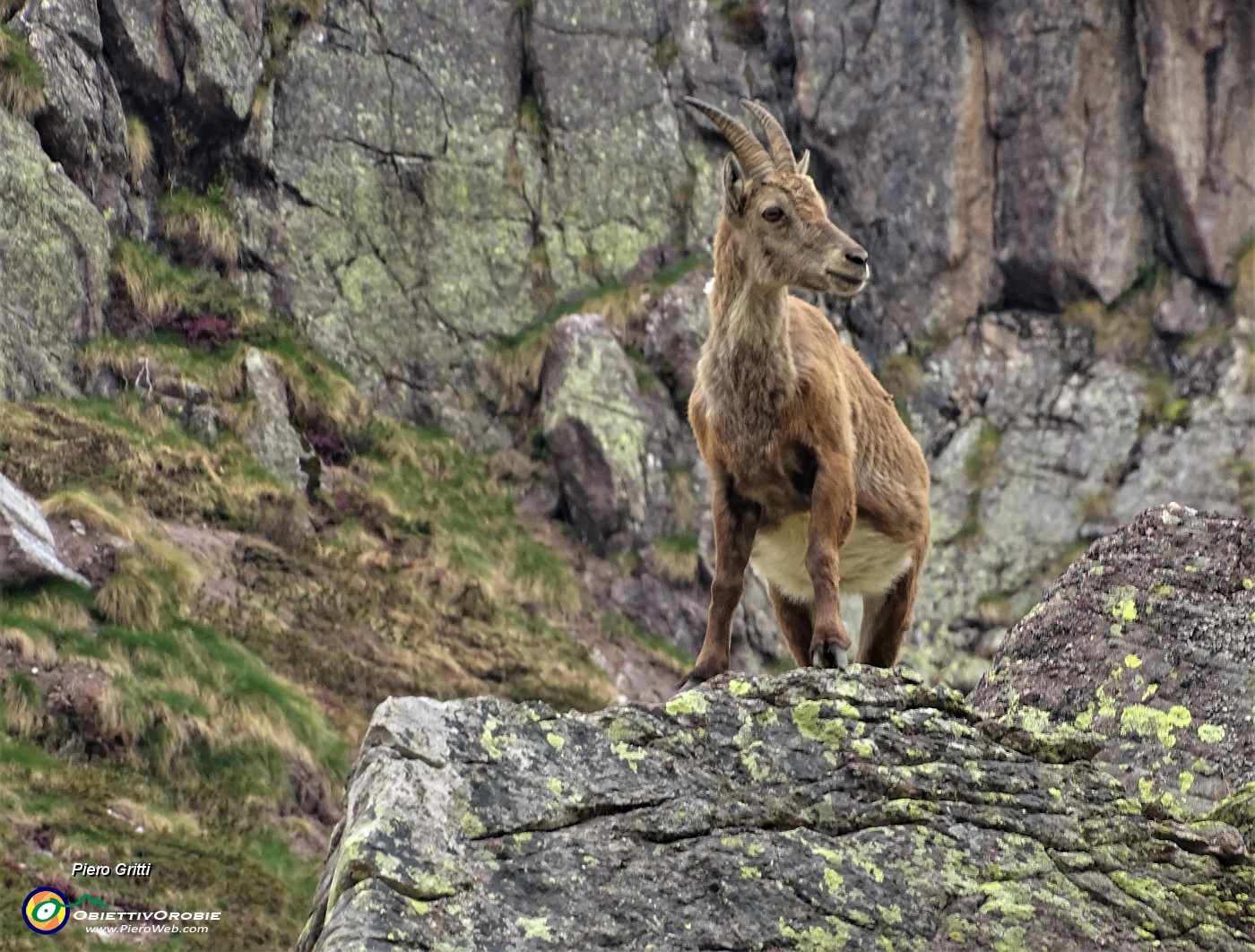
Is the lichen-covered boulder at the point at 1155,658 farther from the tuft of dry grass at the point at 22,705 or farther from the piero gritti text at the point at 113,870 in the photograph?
the tuft of dry grass at the point at 22,705

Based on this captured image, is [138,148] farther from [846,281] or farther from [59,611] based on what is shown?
[846,281]

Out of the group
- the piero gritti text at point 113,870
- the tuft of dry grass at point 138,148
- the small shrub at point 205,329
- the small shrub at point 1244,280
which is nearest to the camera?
the piero gritti text at point 113,870

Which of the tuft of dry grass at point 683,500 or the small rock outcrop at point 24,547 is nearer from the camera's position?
the small rock outcrop at point 24,547

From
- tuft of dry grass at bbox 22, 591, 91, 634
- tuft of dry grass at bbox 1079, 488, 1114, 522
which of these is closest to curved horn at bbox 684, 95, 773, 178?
tuft of dry grass at bbox 22, 591, 91, 634

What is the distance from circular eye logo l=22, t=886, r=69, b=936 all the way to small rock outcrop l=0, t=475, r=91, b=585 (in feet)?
15.4

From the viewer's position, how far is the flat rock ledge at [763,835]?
440 cm

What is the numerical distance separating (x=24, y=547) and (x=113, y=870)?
461 centimetres

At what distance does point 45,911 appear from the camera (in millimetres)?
11430

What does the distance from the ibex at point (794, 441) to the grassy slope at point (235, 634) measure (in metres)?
6.39

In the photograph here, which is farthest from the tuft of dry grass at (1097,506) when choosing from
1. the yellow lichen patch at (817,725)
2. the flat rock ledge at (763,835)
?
the yellow lichen patch at (817,725)

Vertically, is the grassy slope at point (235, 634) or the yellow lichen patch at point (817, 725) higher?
the yellow lichen patch at point (817, 725)

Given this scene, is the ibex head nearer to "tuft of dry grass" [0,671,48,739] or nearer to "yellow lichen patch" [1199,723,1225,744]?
"yellow lichen patch" [1199,723,1225,744]

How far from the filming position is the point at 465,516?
2430cm

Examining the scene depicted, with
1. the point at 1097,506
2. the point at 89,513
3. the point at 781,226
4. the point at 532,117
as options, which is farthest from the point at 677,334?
the point at 781,226
